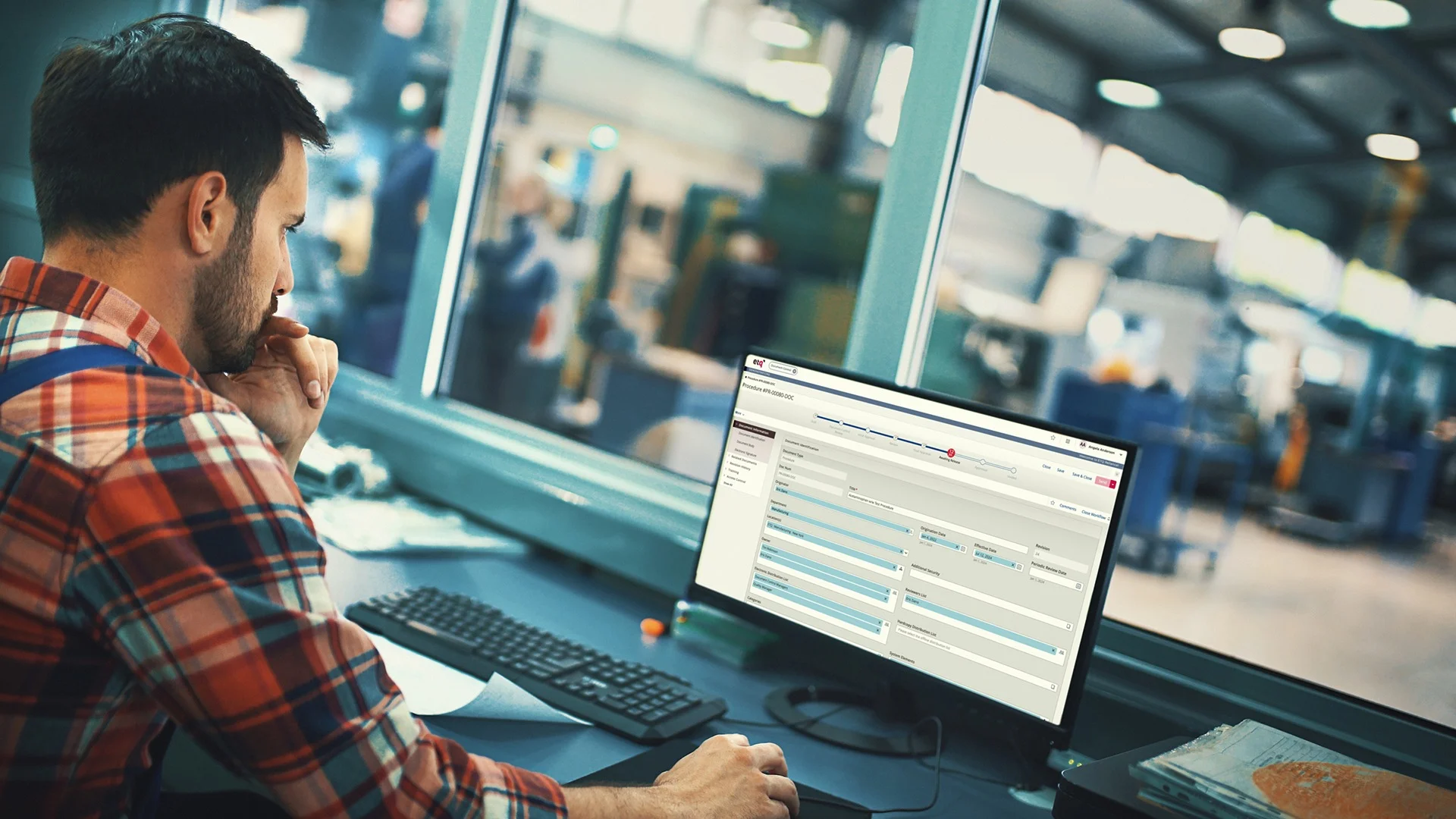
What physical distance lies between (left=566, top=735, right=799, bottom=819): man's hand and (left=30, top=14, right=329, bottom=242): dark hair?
654 millimetres

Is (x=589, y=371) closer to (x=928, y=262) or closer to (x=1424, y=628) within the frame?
(x=928, y=262)

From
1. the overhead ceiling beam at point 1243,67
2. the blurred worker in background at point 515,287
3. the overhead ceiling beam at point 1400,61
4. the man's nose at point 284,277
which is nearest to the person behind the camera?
the man's nose at point 284,277

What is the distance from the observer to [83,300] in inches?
34.2

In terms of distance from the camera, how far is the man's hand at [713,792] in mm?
940

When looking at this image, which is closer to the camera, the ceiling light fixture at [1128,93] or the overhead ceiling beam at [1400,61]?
the overhead ceiling beam at [1400,61]

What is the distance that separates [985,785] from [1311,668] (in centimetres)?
472

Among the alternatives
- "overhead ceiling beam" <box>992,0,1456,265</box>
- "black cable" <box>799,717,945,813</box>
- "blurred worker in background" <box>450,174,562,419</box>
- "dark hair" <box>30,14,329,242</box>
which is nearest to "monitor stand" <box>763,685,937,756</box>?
"black cable" <box>799,717,945,813</box>

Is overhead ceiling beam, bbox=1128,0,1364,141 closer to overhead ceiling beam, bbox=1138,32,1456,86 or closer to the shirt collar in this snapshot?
overhead ceiling beam, bbox=1138,32,1456,86

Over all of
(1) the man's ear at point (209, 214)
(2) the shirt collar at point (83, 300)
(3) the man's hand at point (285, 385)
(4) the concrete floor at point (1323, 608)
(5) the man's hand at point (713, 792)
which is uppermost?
(1) the man's ear at point (209, 214)

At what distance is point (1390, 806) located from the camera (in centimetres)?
96

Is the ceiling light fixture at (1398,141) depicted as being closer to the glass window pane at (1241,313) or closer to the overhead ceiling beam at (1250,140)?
the glass window pane at (1241,313)

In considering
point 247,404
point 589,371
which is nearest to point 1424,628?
point 589,371

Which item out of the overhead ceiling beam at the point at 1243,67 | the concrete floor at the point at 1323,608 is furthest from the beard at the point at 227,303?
the overhead ceiling beam at the point at 1243,67

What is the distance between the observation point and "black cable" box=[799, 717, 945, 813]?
117 cm
